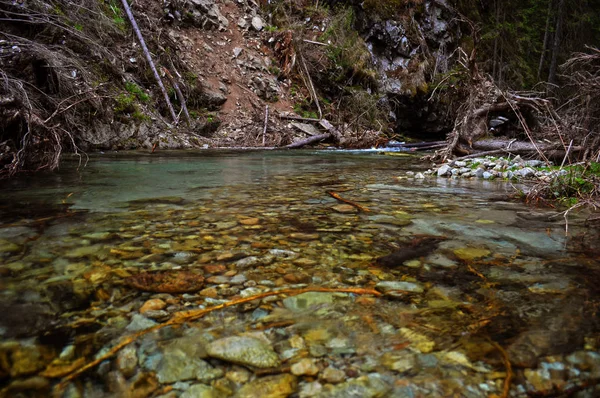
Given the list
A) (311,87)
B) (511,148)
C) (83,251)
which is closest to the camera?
(83,251)

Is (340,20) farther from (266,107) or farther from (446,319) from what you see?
(446,319)

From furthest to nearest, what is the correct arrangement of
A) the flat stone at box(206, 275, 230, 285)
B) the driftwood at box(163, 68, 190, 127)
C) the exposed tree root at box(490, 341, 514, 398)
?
the driftwood at box(163, 68, 190, 127)
the flat stone at box(206, 275, 230, 285)
the exposed tree root at box(490, 341, 514, 398)

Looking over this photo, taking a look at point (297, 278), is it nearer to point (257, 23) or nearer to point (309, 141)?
point (309, 141)

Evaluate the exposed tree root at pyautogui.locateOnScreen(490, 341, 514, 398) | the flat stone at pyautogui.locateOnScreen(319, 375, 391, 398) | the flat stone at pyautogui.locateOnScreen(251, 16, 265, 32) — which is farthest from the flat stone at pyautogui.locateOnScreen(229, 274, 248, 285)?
the flat stone at pyautogui.locateOnScreen(251, 16, 265, 32)

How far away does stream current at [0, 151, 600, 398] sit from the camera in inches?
36.2

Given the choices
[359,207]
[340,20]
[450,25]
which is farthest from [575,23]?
[359,207]

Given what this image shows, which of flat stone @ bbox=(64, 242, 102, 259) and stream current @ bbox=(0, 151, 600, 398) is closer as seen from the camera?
stream current @ bbox=(0, 151, 600, 398)

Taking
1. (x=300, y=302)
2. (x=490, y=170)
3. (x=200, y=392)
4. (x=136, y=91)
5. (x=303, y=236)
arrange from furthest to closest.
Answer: (x=136, y=91), (x=490, y=170), (x=303, y=236), (x=300, y=302), (x=200, y=392)

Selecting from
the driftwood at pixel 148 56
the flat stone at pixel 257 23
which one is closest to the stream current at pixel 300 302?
the driftwood at pixel 148 56

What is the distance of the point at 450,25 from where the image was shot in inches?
651

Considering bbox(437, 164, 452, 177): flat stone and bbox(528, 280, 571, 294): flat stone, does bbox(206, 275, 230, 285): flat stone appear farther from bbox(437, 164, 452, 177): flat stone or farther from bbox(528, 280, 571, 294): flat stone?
bbox(437, 164, 452, 177): flat stone

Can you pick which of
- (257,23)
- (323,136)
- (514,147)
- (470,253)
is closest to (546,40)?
(257,23)

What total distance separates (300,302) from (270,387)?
1.41 feet

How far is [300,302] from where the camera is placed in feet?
4.30
